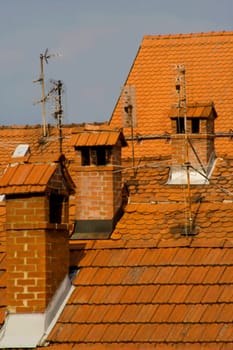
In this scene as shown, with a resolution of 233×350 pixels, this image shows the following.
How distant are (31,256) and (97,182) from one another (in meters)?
3.08

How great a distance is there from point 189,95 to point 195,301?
14174 mm

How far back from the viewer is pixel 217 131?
116 feet

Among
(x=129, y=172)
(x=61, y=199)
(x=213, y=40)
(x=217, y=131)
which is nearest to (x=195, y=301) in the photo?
Result: (x=61, y=199)

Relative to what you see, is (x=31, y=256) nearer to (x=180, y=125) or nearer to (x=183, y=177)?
(x=183, y=177)

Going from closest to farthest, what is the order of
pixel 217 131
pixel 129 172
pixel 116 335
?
pixel 116 335 < pixel 129 172 < pixel 217 131

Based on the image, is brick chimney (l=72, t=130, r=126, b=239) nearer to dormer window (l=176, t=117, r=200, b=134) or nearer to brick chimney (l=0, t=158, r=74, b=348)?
brick chimney (l=0, t=158, r=74, b=348)

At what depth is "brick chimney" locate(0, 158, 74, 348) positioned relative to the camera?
74.4 feet

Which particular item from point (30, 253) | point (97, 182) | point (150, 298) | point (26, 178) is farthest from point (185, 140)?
point (30, 253)

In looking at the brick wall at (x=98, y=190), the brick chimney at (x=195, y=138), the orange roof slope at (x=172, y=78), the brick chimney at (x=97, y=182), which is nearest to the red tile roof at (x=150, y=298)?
the brick chimney at (x=97, y=182)

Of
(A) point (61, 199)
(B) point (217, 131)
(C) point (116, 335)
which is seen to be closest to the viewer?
(C) point (116, 335)

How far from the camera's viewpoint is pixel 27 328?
22672 mm

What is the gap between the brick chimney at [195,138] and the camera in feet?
93.5

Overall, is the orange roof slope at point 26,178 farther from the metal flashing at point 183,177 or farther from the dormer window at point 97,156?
the metal flashing at point 183,177

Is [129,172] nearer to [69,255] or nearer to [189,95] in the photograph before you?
[69,255]
